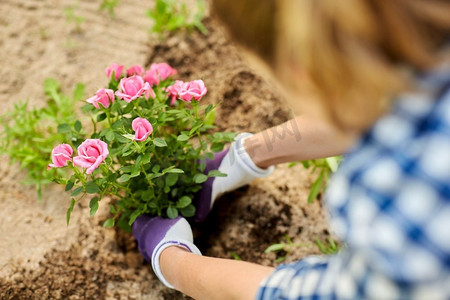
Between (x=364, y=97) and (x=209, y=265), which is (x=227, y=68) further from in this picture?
(x=364, y=97)

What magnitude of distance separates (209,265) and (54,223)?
61cm

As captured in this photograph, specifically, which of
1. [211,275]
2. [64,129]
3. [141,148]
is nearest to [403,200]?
[211,275]

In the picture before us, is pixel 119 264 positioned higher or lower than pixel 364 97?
lower

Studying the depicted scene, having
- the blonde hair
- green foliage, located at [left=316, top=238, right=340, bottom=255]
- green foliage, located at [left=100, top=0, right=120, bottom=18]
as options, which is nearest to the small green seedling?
green foliage, located at [left=316, top=238, right=340, bottom=255]

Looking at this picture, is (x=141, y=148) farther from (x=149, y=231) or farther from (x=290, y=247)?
(x=290, y=247)

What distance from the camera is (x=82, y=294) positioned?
1466mm

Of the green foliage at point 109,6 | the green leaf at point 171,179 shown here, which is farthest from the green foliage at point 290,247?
the green foliage at point 109,6

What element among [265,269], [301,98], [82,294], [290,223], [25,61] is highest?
[301,98]

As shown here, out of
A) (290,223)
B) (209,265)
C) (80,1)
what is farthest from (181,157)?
(80,1)

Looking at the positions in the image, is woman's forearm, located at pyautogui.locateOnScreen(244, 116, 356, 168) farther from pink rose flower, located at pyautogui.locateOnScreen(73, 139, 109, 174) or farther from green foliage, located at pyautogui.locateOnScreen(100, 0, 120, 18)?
green foliage, located at pyautogui.locateOnScreen(100, 0, 120, 18)

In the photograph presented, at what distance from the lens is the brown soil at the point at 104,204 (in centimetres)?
150

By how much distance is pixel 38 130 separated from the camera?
175 cm

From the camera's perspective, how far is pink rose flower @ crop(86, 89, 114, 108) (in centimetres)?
129

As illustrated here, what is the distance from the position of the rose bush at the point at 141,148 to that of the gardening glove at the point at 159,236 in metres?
0.03
